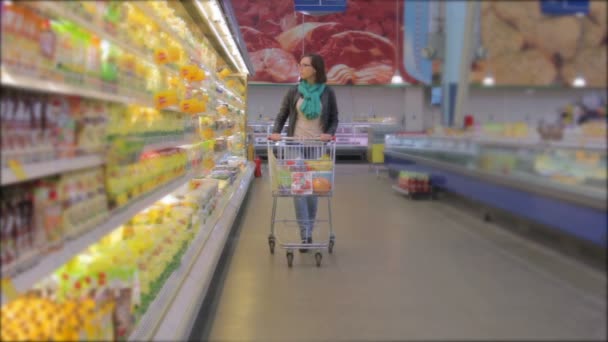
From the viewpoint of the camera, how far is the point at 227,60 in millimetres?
8078

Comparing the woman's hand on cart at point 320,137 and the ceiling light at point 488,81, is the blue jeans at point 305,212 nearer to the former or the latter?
the woman's hand on cart at point 320,137

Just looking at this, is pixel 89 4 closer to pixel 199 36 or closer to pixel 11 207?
pixel 11 207

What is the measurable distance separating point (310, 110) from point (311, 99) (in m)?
0.09

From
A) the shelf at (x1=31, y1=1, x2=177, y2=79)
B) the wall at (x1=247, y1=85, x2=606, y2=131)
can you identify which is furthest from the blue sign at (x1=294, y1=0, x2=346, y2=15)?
the wall at (x1=247, y1=85, x2=606, y2=131)

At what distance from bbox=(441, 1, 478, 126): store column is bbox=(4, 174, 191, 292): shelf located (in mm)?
1146

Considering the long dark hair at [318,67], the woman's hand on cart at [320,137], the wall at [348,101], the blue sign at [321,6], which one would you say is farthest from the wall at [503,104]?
the wall at [348,101]

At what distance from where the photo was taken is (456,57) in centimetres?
117

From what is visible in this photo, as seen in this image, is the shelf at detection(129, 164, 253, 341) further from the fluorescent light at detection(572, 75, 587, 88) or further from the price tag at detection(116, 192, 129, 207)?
the fluorescent light at detection(572, 75, 587, 88)

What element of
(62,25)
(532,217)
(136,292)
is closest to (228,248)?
(136,292)

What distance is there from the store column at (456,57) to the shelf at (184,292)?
1528 millimetres

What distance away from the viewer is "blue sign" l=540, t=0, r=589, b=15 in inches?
39.4

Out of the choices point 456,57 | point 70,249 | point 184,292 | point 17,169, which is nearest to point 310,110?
point 184,292

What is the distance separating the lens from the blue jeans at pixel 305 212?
460cm

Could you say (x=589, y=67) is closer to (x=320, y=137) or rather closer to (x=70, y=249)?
(x=70, y=249)
